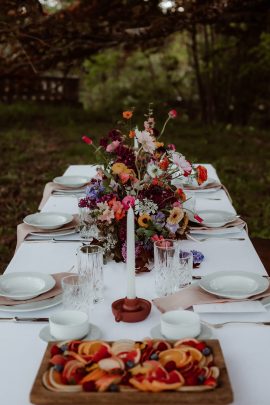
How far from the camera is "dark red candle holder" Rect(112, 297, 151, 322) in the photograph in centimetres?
197

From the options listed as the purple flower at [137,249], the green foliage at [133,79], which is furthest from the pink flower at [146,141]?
the green foliage at [133,79]

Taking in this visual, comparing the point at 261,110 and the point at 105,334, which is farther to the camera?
the point at 261,110

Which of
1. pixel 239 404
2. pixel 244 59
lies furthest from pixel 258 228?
pixel 244 59

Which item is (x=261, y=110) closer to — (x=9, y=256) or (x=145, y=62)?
(x=145, y=62)

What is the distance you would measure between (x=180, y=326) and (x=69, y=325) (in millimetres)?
303

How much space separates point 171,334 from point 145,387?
0.34m

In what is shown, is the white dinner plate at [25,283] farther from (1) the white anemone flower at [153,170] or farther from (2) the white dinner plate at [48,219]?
(2) the white dinner plate at [48,219]

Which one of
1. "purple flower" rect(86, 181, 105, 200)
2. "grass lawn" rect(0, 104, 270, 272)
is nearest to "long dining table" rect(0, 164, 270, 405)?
"purple flower" rect(86, 181, 105, 200)

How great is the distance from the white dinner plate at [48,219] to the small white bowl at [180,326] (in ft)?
4.21

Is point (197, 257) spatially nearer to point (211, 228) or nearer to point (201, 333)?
point (211, 228)

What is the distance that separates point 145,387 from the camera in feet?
4.68

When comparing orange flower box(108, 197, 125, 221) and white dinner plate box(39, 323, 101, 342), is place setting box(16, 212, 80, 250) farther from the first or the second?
white dinner plate box(39, 323, 101, 342)

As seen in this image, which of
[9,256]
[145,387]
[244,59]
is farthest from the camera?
[244,59]

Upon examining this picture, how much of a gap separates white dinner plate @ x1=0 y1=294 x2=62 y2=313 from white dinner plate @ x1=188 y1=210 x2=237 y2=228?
1065 mm
